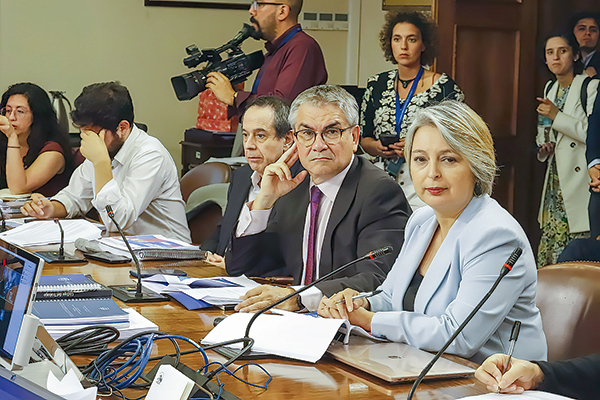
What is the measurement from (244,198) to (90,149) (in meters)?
0.86

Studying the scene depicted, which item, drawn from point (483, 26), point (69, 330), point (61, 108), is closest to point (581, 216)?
point (483, 26)

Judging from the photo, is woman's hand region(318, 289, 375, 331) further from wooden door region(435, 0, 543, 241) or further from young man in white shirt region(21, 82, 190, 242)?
wooden door region(435, 0, 543, 241)

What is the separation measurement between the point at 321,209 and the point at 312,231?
0.07 meters

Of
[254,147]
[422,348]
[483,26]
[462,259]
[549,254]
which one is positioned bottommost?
[549,254]

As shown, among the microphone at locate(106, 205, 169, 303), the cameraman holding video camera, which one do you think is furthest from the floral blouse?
the microphone at locate(106, 205, 169, 303)

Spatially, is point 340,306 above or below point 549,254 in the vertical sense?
above

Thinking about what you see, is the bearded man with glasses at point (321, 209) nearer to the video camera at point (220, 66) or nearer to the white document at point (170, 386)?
the white document at point (170, 386)

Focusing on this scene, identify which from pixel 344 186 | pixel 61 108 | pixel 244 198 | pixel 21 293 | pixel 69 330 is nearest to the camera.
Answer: pixel 21 293

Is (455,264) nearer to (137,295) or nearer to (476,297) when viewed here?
(476,297)

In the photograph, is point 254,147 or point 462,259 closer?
point 462,259

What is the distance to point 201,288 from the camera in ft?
6.12

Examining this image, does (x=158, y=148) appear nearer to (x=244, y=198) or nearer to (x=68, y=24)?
(x=244, y=198)

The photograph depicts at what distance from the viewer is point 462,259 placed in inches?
57.5

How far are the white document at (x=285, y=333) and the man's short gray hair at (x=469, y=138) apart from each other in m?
0.45
